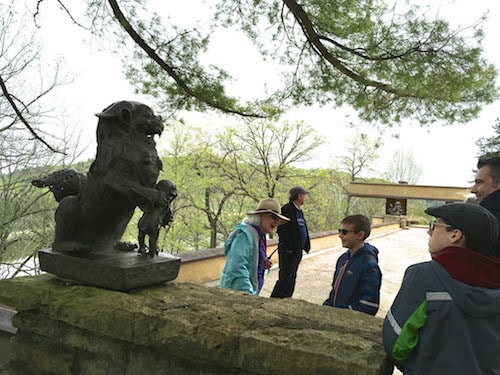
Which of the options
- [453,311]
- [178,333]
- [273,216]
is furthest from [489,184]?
[178,333]

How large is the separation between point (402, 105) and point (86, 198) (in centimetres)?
341

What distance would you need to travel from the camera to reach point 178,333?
156 cm

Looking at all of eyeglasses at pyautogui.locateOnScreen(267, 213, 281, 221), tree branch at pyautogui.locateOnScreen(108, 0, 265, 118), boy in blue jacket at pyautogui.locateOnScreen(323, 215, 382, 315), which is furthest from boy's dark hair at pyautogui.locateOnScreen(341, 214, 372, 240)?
tree branch at pyautogui.locateOnScreen(108, 0, 265, 118)

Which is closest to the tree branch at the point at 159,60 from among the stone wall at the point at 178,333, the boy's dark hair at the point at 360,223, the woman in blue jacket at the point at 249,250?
the woman in blue jacket at the point at 249,250

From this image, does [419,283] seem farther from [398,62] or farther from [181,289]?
[398,62]

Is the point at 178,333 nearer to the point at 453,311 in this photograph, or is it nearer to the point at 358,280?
the point at 453,311

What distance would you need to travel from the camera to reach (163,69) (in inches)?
169

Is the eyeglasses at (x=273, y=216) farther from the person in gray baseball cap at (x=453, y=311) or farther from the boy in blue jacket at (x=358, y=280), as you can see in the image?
the person in gray baseball cap at (x=453, y=311)

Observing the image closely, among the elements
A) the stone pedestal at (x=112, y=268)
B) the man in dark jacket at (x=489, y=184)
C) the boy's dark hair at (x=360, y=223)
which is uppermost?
the man in dark jacket at (x=489, y=184)

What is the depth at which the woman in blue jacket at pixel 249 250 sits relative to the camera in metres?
2.73

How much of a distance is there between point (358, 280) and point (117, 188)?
5.12ft

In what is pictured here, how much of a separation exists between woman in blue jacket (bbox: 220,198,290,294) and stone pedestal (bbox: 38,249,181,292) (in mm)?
687

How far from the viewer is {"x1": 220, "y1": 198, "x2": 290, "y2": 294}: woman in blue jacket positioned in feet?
8.96

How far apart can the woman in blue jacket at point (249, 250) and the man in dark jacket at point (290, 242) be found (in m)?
1.65
